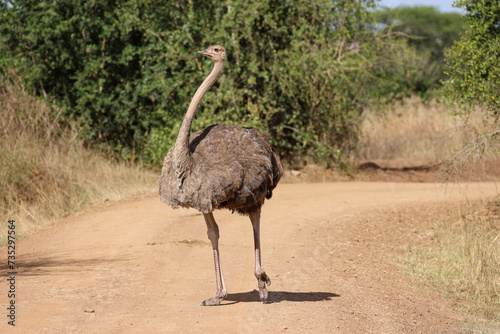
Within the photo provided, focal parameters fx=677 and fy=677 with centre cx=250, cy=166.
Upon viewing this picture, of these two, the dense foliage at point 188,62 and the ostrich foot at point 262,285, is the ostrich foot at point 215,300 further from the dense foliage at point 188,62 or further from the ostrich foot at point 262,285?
the dense foliage at point 188,62

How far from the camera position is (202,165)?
17.9 feet

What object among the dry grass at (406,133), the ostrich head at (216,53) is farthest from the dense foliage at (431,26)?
the ostrich head at (216,53)

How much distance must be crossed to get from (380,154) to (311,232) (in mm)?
8459

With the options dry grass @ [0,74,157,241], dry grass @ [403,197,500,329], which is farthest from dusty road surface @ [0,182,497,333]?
dry grass @ [0,74,157,241]

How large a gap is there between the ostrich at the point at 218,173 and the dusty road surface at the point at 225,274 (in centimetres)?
57

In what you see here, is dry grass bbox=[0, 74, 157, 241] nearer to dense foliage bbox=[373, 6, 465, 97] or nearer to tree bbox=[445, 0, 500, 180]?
tree bbox=[445, 0, 500, 180]

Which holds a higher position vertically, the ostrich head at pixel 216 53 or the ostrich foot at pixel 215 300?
the ostrich head at pixel 216 53

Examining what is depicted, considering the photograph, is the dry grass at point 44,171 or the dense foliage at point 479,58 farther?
the dry grass at point 44,171

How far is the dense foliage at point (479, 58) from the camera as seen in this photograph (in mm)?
9047

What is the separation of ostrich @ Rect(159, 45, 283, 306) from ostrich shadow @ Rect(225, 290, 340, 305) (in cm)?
20

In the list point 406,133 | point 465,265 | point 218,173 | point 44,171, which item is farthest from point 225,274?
point 406,133

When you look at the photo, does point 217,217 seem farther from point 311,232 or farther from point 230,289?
point 230,289

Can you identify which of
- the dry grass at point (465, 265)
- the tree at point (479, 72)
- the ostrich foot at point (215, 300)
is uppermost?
the tree at point (479, 72)

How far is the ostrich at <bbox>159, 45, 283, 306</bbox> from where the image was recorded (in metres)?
5.34
